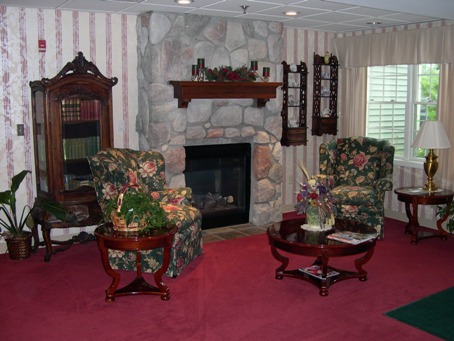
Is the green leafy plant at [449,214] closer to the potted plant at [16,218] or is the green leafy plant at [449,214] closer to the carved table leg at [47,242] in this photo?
the potted plant at [16,218]

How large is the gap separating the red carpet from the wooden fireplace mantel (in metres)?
1.67

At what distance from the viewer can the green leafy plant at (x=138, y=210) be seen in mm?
3998

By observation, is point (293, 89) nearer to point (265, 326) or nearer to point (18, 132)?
point (18, 132)

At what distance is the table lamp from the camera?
569 centimetres

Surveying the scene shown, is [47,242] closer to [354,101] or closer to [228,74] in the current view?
[228,74]

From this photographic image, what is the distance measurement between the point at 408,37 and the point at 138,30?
124 inches

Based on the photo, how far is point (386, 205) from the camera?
7004 millimetres

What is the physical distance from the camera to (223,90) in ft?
19.4

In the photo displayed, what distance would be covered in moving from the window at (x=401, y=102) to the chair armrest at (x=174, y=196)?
303cm

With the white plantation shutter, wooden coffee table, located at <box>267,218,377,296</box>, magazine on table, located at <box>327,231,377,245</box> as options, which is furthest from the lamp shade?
magazine on table, located at <box>327,231,377,245</box>

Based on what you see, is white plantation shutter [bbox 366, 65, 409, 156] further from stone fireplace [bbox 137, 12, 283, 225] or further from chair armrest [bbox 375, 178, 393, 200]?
stone fireplace [bbox 137, 12, 283, 225]

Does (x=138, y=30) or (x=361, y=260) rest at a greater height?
(x=138, y=30)

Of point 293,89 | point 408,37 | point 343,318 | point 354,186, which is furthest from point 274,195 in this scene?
point 343,318

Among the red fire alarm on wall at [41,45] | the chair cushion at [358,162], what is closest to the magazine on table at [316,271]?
the chair cushion at [358,162]
